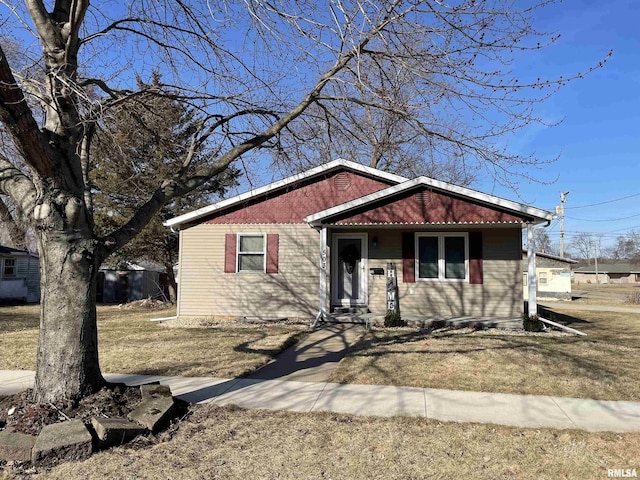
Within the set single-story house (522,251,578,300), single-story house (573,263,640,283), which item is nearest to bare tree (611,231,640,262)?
single-story house (573,263,640,283)

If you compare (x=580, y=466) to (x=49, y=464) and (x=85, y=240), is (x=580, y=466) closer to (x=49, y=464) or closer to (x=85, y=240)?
(x=49, y=464)

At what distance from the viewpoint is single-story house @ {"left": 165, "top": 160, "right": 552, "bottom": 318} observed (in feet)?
37.7

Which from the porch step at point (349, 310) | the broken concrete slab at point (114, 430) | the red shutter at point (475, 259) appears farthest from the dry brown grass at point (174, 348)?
the red shutter at point (475, 259)

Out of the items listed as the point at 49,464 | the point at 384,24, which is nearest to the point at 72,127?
the point at 49,464

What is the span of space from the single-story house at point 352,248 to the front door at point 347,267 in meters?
0.03

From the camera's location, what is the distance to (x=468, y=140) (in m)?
5.56

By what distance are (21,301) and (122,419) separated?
23399 millimetres

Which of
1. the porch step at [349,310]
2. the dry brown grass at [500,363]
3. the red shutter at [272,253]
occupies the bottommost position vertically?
the dry brown grass at [500,363]

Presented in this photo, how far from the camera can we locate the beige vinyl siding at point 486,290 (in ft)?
38.6

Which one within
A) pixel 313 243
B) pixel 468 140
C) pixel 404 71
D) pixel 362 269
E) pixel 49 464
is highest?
pixel 404 71

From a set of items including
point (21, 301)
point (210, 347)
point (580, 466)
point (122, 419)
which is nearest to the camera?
point (580, 466)

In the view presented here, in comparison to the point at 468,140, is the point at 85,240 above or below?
below

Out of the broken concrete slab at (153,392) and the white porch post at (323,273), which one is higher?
the white porch post at (323,273)

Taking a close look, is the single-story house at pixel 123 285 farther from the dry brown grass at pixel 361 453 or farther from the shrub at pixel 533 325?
the dry brown grass at pixel 361 453
